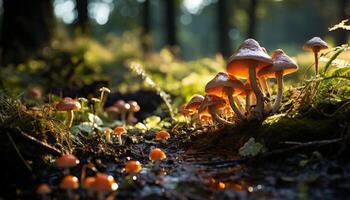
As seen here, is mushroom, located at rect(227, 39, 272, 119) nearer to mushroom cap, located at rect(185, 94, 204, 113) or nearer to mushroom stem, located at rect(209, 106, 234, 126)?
mushroom stem, located at rect(209, 106, 234, 126)

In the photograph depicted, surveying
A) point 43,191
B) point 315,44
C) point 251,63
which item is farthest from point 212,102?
point 43,191

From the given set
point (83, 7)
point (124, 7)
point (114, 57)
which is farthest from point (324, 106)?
point (124, 7)

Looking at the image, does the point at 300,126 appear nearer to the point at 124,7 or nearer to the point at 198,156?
the point at 198,156

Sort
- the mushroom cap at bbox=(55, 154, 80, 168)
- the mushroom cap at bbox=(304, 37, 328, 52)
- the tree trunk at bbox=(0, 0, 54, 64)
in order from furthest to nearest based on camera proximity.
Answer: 1. the tree trunk at bbox=(0, 0, 54, 64)
2. the mushroom cap at bbox=(304, 37, 328, 52)
3. the mushroom cap at bbox=(55, 154, 80, 168)

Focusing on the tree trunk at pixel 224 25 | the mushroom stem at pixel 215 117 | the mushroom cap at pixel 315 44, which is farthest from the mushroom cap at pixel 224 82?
the tree trunk at pixel 224 25

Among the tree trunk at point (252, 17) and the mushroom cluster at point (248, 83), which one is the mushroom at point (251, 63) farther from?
the tree trunk at point (252, 17)

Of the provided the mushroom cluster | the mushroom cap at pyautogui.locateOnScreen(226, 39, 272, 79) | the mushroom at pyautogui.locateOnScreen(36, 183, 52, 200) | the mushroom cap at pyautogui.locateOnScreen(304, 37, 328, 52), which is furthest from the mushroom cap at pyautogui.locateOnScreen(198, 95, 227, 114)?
the mushroom at pyautogui.locateOnScreen(36, 183, 52, 200)

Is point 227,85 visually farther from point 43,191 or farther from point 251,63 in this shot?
point 43,191
